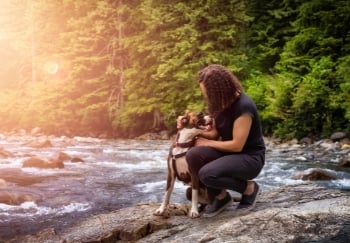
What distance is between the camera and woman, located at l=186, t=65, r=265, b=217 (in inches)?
141

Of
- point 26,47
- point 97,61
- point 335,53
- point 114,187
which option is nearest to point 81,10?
point 97,61

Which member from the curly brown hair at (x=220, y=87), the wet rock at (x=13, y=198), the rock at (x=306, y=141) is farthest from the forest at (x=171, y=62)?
the curly brown hair at (x=220, y=87)

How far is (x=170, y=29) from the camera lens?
824 inches

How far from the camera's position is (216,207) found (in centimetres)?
384

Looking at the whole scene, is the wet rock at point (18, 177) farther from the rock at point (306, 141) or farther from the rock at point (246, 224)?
the rock at point (306, 141)

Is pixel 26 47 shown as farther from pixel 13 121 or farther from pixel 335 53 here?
pixel 335 53

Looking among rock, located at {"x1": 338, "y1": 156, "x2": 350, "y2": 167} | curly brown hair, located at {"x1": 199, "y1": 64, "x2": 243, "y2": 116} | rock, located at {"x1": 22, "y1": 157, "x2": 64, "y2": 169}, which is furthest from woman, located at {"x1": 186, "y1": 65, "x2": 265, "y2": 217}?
rock, located at {"x1": 22, "y1": 157, "x2": 64, "y2": 169}

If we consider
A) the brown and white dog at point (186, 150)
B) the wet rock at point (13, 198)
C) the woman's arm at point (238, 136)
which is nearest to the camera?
the woman's arm at point (238, 136)

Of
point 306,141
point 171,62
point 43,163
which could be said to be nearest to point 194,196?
point 43,163

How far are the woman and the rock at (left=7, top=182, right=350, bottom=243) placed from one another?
12.3 inches

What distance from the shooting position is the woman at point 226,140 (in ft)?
11.8

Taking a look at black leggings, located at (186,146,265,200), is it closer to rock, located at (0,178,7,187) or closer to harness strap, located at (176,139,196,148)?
harness strap, located at (176,139,196,148)

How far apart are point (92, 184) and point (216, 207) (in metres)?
5.44

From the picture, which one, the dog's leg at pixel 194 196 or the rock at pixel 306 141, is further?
the rock at pixel 306 141
